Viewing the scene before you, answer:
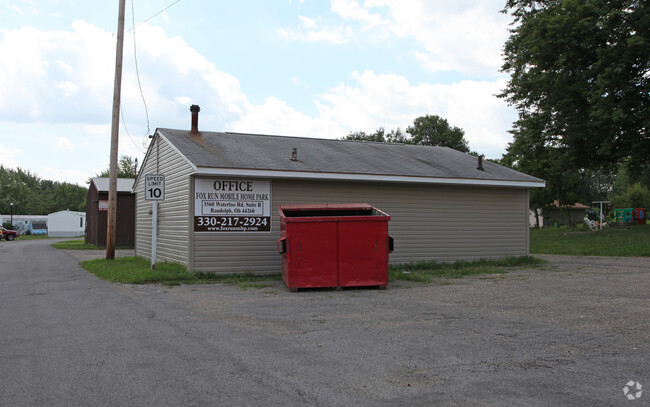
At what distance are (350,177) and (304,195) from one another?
4.35ft

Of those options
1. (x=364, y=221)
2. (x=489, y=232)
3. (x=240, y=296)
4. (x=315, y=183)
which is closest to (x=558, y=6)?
(x=489, y=232)

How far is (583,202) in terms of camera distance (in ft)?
242

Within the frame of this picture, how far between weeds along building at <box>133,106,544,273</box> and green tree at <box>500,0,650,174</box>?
9.11 m

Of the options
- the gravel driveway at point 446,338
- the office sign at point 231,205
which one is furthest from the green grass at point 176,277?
the office sign at point 231,205

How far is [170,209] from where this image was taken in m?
15.1

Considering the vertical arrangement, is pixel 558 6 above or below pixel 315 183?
above

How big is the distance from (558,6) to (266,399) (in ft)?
88.9

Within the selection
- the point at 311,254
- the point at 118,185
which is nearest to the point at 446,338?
the point at 311,254

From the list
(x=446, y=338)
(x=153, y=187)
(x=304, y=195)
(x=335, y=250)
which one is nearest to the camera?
(x=446, y=338)

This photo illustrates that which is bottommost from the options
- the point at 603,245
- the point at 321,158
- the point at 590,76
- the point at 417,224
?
the point at 603,245

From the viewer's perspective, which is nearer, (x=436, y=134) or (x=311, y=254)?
(x=311, y=254)

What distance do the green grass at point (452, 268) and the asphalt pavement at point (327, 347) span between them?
2271 millimetres

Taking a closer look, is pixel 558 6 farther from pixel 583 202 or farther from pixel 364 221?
pixel 583 202

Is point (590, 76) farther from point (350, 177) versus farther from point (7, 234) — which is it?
point (7, 234)
